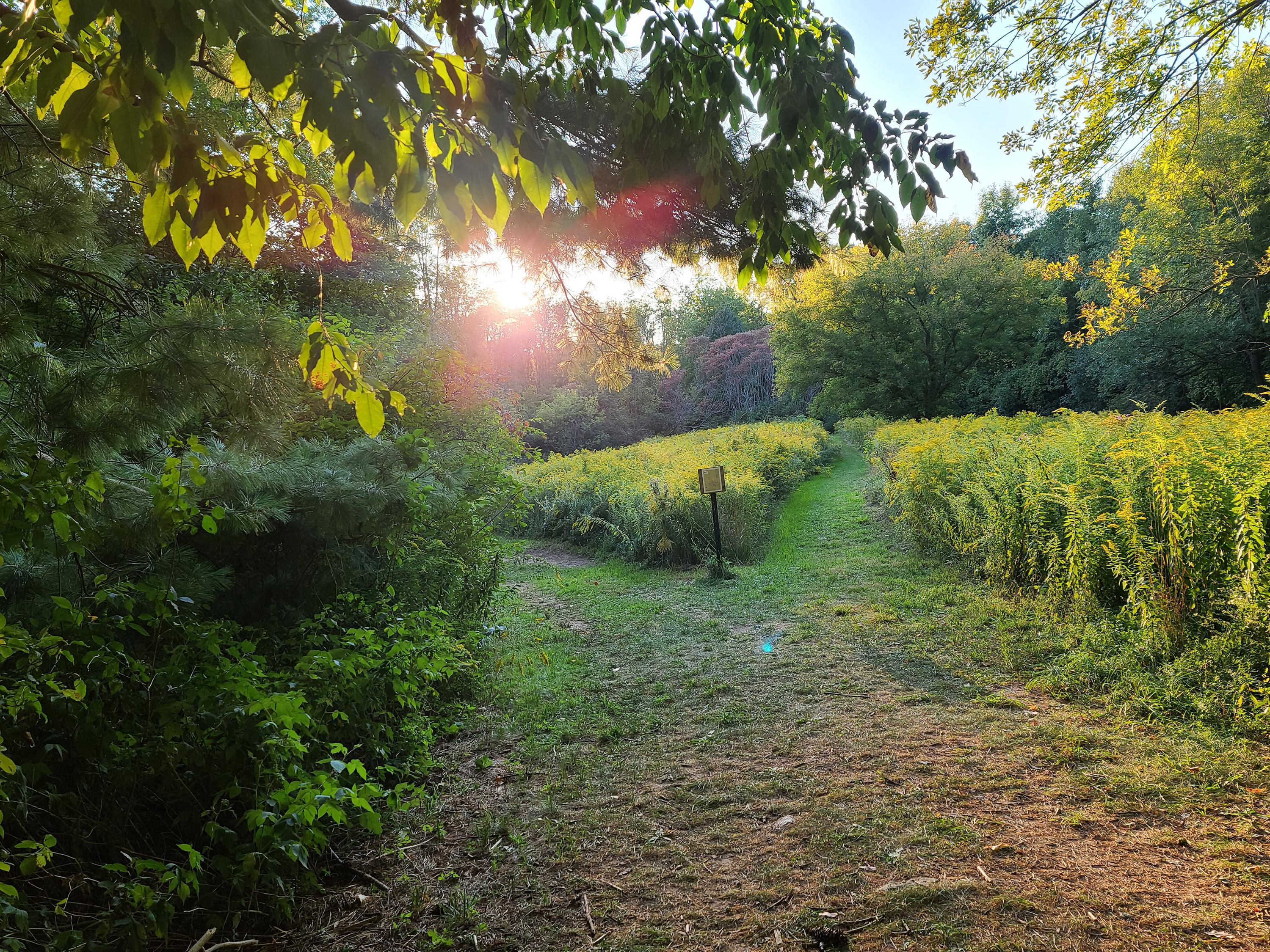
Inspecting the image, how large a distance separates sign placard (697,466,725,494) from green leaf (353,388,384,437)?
595 centimetres

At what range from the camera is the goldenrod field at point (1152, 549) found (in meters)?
3.22

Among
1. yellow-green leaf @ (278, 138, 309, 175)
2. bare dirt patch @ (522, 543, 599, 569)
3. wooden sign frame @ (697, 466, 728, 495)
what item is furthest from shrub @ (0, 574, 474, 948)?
bare dirt patch @ (522, 543, 599, 569)

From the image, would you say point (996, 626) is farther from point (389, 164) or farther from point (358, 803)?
point (389, 164)

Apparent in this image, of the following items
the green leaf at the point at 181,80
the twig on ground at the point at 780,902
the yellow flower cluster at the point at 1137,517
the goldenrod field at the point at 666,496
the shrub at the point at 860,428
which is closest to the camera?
the green leaf at the point at 181,80

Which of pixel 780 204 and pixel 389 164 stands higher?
pixel 780 204

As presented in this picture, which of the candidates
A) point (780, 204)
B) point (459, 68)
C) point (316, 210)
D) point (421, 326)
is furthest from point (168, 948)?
point (421, 326)

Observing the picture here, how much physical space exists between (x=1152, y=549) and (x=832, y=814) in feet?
8.82

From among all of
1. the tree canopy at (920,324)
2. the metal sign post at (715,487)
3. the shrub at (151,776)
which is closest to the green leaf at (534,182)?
the shrub at (151,776)

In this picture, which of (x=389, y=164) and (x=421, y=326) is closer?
(x=389, y=164)

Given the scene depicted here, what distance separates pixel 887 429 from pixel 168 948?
57.7ft

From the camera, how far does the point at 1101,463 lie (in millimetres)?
4930

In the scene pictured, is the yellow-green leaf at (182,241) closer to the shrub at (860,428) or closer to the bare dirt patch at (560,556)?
the bare dirt patch at (560,556)

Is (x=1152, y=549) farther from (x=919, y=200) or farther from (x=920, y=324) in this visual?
A: (x=920, y=324)

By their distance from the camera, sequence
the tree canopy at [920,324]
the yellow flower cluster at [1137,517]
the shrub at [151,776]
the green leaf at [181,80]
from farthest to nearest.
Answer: the tree canopy at [920,324], the yellow flower cluster at [1137,517], the shrub at [151,776], the green leaf at [181,80]
